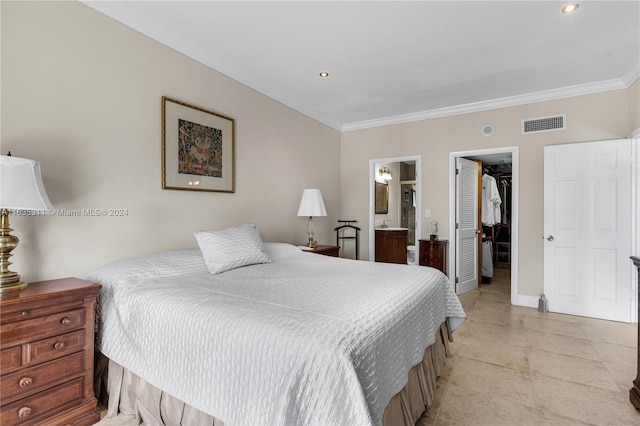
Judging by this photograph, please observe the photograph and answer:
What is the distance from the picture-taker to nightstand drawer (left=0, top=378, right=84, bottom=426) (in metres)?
1.50

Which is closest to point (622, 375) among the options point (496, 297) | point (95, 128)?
point (496, 297)

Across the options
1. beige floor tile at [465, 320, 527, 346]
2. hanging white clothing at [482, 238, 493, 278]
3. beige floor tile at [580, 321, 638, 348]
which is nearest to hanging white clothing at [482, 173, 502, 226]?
hanging white clothing at [482, 238, 493, 278]

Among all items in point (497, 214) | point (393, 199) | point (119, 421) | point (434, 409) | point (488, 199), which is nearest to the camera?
point (119, 421)

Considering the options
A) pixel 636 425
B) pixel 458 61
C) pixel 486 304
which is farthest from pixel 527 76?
pixel 636 425

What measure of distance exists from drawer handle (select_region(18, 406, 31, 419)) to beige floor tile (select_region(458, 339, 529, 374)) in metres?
2.86

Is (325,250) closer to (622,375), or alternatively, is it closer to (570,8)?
(622,375)

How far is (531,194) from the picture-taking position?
3982 millimetres

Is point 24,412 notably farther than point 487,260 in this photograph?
No

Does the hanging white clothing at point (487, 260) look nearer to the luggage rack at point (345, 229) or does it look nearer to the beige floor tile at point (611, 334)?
the beige floor tile at point (611, 334)

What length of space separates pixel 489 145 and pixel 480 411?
342cm

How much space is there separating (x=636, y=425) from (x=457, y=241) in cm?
287

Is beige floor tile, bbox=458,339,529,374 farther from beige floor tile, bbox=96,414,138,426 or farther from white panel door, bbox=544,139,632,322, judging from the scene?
beige floor tile, bbox=96,414,138,426

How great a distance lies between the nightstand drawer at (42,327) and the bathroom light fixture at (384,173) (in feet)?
18.0

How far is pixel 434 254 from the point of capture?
446 cm
